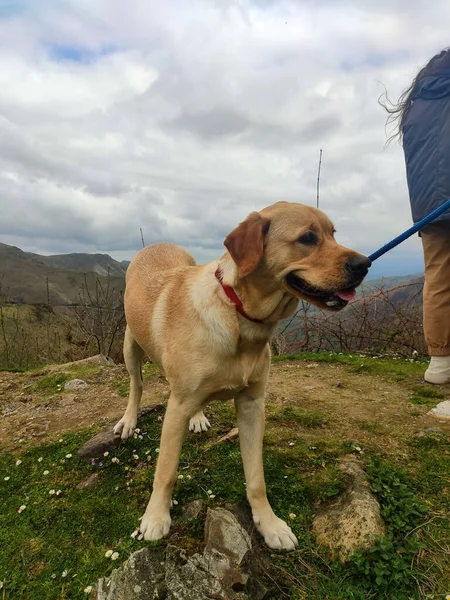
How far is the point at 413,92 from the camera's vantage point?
459 cm

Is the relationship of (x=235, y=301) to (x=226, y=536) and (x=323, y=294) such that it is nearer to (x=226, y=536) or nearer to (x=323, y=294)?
(x=323, y=294)

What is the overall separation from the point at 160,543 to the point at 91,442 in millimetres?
1558

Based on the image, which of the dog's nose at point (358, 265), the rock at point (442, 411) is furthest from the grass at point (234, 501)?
the dog's nose at point (358, 265)

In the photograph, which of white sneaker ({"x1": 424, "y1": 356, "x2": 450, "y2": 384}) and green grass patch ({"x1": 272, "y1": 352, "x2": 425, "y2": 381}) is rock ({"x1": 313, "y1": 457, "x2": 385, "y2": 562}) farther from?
green grass patch ({"x1": 272, "y1": 352, "x2": 425, "y2": 381})

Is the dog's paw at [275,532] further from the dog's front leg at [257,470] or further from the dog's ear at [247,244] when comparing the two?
the dog's ear at [247,244]

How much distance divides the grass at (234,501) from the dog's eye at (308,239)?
5.63ft

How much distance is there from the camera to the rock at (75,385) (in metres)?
5.85

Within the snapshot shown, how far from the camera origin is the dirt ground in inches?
153

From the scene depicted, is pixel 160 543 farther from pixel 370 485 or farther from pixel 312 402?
pixel 312 402

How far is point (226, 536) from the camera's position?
7.88 ft

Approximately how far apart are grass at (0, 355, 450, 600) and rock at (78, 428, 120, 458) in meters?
0.08

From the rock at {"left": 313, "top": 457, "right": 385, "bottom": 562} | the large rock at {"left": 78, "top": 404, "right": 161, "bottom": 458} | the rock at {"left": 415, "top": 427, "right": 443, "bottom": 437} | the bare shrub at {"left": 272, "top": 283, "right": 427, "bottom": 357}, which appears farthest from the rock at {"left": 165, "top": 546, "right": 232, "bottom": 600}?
the bare shrub at {"left": 272, "top": 283, "right": 427, "bottom": 357}

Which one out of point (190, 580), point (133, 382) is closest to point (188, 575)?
point (190, 580)

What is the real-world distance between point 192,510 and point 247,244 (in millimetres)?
1870
